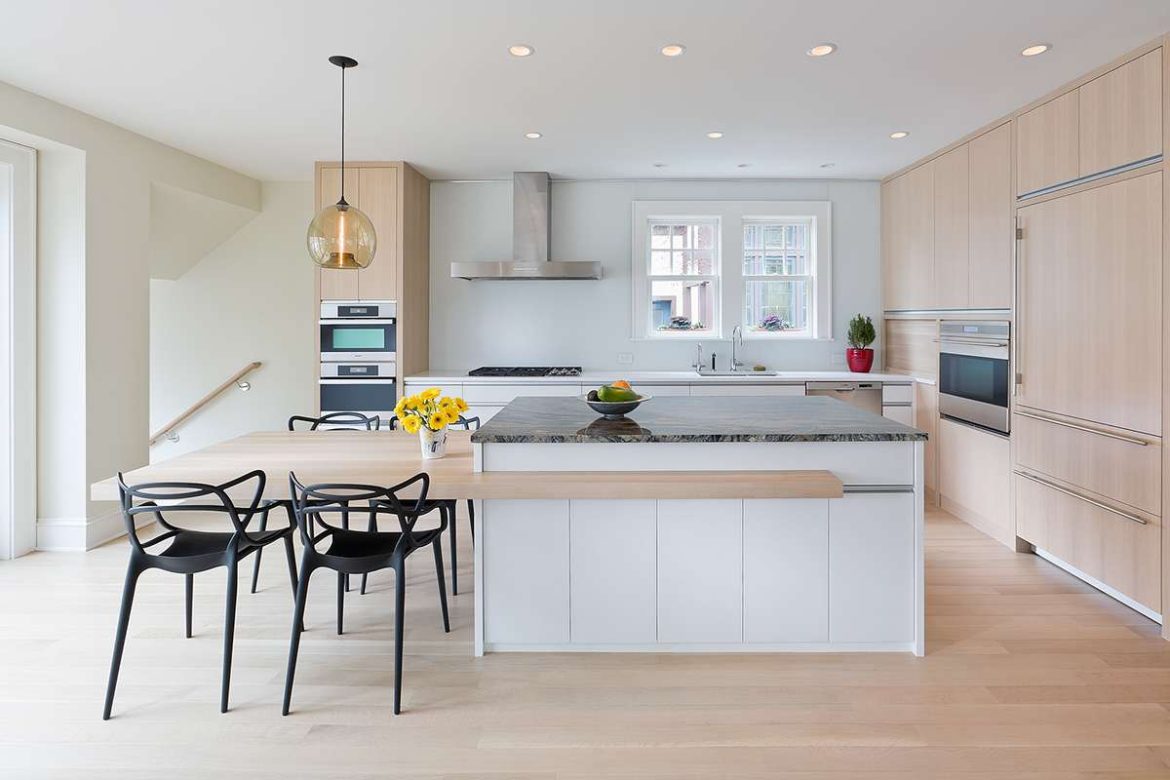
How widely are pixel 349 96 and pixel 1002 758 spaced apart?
4.00 m

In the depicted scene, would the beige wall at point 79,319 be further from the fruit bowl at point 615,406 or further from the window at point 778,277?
the window at point 778,277

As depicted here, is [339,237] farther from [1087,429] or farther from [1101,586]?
[1101,586]

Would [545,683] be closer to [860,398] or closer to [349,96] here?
[349,96]

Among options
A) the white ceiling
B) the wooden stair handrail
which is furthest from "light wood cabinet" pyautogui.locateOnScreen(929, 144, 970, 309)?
the wooden stair handrail

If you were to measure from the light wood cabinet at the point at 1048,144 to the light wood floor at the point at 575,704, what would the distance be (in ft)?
6.85

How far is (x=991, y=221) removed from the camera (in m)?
4.45

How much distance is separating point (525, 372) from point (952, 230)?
311 centimetres

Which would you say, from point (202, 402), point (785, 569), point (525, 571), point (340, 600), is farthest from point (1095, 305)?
point (202, 402)

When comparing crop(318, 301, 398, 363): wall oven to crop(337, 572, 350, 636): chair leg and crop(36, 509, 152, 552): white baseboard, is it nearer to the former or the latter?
crop(36, 509, 152, 552): white baseboard

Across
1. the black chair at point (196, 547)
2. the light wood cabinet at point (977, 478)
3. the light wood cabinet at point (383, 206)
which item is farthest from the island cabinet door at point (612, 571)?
the light wood cabinet at point (383, 206)

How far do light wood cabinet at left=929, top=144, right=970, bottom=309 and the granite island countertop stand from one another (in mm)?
1759

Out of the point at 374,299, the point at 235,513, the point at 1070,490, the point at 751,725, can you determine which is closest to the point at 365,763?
the point at 235,513

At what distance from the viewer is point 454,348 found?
6.28 m

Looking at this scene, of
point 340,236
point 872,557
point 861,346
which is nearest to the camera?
point 872,557
